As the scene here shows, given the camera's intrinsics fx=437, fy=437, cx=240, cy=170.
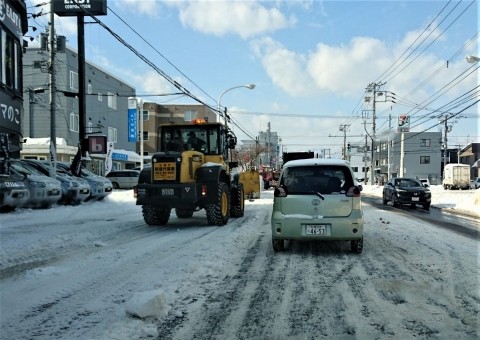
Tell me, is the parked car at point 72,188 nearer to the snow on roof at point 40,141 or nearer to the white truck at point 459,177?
the snow on roof at point 40,141

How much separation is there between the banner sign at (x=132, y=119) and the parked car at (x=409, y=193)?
31108 mm

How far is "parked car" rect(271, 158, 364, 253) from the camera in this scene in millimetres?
7562

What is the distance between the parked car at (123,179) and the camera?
35312 mm

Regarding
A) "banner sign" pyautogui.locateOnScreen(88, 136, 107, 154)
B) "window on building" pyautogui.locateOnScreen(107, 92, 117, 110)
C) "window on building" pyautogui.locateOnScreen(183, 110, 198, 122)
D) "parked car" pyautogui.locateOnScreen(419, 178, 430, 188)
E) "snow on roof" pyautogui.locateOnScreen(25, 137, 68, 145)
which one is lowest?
"parked car" pyautogui.locateOnScreen(419, 178, 430, 188)

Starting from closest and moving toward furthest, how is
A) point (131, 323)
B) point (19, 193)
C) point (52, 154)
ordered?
point (131, 323) → point (19, 193) → point (52, 154)

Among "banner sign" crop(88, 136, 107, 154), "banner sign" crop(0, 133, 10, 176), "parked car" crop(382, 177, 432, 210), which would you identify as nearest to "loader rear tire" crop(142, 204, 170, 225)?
"banner sign" crop(0, 133, 10, 176)

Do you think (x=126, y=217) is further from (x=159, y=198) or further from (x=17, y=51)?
(x=17, y=51)

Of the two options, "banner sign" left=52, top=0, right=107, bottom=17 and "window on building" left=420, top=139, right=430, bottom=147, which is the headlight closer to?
"banner sign" left=52, top=0, right=107, bottom=17

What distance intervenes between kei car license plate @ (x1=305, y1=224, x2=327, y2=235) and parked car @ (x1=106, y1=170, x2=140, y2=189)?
2920cm

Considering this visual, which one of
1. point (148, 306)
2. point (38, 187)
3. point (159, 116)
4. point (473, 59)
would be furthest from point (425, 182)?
point (148, 306)

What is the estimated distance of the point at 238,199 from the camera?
556 inches

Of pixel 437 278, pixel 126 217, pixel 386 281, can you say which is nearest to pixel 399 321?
pixel 386 281

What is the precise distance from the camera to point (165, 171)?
36.6 ft

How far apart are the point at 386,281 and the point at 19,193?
10.8 metres
